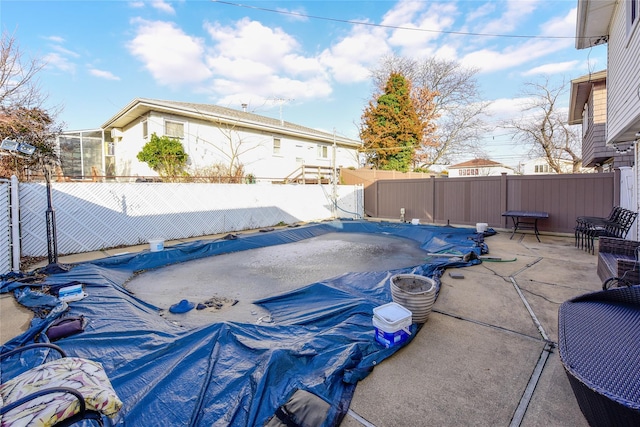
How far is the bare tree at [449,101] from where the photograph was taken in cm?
2008

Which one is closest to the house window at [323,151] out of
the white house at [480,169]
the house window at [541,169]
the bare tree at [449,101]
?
the bare tree at [449,101]

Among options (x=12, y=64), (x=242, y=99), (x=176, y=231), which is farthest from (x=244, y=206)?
(x=242, y=99)

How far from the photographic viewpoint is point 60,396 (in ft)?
4.07

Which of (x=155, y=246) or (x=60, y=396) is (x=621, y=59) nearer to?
(x=60, y=396)

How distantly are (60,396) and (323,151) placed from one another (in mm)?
16600

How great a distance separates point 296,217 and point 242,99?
8989mm

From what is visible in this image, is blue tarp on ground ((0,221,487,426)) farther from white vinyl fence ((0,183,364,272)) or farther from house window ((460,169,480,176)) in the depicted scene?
house window ((460,169,480,176))

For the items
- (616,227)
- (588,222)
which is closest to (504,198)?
(588,222)

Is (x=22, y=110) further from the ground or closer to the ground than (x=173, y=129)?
closer to the ground

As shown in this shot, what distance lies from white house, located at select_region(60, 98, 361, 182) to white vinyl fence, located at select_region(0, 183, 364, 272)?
149cm

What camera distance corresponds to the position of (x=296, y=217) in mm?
11281

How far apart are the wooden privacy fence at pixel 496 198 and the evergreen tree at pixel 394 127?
5.37 m

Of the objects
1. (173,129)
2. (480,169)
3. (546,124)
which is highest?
(546,124)

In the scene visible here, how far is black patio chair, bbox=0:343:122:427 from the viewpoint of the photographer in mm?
1121
